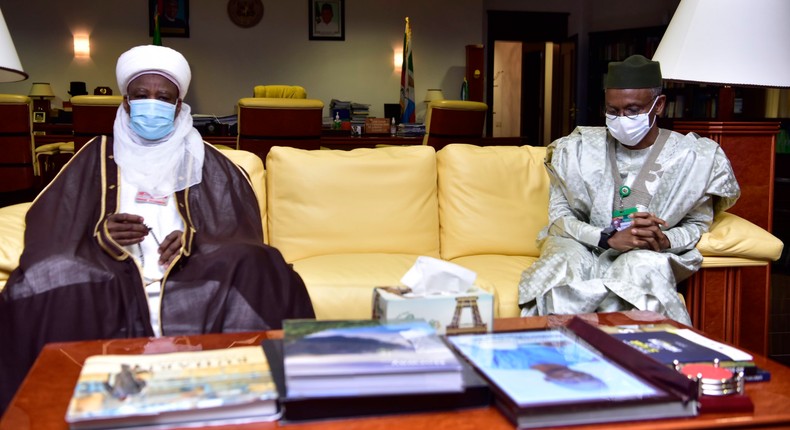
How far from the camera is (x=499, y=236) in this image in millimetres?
3137

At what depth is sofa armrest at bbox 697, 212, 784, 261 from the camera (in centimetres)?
266

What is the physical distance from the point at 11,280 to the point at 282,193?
3.56 ft

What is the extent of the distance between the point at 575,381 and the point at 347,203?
71.9 inches

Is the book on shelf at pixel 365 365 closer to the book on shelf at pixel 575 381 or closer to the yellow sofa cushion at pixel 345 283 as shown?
the book on shelf at pixel 575 381

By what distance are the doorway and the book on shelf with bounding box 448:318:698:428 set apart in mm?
8541

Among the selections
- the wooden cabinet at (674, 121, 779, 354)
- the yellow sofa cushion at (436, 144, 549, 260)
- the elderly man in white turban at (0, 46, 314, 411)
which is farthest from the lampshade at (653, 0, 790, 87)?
the elderly man in white turban at (0, 46, 314, 411)

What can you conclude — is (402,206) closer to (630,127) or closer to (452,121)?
(630,127)

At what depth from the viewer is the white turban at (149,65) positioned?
2.69 meters

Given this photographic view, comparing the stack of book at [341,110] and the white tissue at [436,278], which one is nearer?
the white tissue at [436,278]

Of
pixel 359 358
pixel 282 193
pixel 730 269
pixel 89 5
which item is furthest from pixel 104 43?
pixel 359 358

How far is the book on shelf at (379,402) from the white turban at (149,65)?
1668 mm

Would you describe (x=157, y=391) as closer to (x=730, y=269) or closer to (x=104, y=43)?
(x=730, y=269)

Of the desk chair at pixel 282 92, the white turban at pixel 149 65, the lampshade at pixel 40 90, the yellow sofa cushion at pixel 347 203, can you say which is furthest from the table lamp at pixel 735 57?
the lampshade at pixel 40 90

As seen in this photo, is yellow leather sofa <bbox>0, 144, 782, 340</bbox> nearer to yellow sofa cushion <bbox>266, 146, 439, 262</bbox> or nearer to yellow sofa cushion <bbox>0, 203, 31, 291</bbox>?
yellow sofa cushion <bbox>266, 146, 439, 262</bbox>
